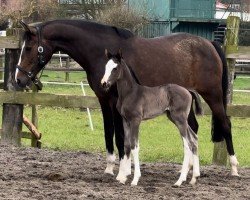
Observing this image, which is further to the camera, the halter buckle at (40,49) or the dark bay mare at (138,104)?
the halter buckle at (40,49)

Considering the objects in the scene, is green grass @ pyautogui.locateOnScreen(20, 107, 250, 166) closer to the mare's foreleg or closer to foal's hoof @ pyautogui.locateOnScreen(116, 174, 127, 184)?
the mare's foreleg

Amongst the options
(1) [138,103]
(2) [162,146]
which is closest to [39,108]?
(2) [162,146]

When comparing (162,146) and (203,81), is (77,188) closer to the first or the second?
(203,81)

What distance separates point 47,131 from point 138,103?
558cm

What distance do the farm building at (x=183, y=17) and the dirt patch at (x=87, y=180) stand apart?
28.3m

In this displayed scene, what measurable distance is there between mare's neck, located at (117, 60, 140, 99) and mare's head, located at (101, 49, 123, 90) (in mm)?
99

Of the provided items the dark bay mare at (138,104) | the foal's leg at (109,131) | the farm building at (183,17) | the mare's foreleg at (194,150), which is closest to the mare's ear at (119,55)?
the dark bay mare at (138,104)

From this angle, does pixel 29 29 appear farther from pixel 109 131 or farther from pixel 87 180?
pixel 87 180

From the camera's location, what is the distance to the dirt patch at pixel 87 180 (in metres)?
6.00

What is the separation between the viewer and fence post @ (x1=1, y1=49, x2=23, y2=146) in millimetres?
9141

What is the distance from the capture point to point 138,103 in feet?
21.9

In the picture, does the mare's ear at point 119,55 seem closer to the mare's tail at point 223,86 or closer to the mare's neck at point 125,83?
the mare's neck at point 125,83

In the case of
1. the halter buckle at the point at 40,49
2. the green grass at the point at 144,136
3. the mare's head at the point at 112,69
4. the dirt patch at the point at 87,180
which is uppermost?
the halter buckle at the point at 40,49

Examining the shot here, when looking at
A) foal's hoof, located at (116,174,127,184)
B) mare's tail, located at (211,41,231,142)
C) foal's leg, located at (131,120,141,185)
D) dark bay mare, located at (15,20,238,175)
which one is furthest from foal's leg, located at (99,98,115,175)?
mare's tail, located at (211,41,231,142)
